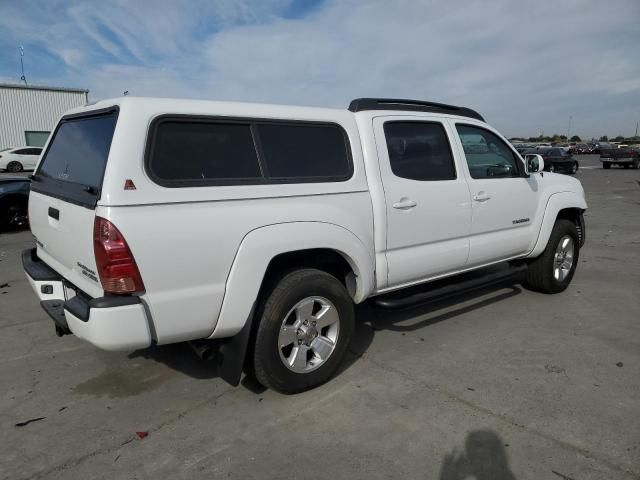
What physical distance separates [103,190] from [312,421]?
6.08 ft

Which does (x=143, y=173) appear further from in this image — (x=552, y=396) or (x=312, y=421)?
(x=552, y=396)

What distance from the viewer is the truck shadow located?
8.48 ft

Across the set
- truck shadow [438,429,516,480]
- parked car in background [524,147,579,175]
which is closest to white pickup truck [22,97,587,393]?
truck shadow [438,429,516,480]

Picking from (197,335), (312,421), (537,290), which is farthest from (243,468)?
(537,290)

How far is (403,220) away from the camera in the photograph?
3.79 metres

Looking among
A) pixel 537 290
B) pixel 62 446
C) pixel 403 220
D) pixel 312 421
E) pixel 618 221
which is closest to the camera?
pixel 62 446

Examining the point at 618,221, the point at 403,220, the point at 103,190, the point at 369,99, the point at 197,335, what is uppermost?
the point at 369,99

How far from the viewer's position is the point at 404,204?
3.77m

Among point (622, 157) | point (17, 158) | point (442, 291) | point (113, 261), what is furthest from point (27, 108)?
point (622, 157)

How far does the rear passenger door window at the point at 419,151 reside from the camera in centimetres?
386

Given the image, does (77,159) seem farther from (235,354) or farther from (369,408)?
(369,408)

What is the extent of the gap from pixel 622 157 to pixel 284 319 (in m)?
34.9

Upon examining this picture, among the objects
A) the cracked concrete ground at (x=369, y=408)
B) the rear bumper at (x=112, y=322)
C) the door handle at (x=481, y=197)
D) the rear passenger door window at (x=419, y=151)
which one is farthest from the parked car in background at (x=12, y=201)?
the door handle at (x=481, y=197)

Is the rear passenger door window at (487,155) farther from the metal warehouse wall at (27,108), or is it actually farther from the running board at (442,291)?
the metal warehouse wall at (27,108)
